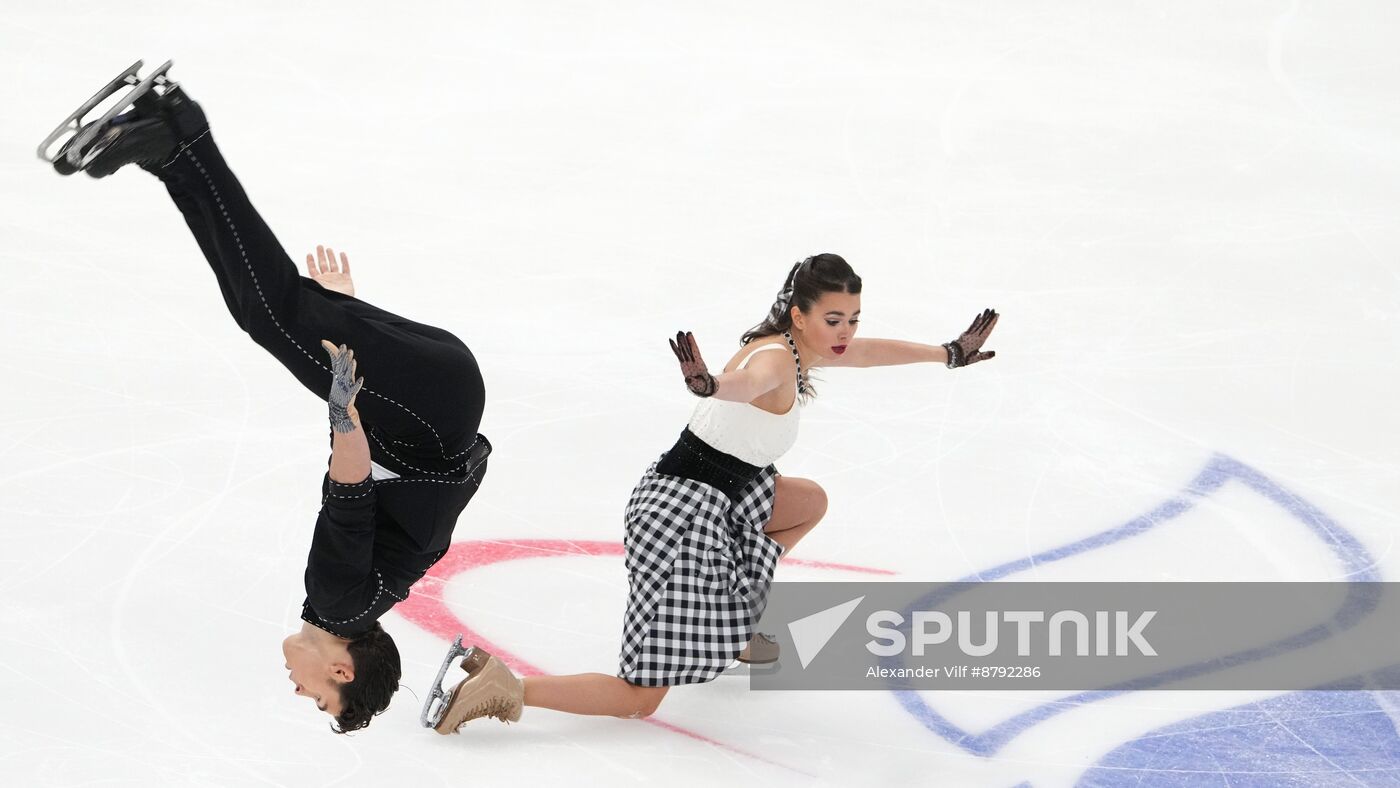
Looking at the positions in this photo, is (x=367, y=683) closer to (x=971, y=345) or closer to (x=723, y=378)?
(x=723, y=378)

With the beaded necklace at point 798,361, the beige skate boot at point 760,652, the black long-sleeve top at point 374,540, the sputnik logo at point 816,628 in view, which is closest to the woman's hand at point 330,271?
the black long-sleeve top at point 374,540

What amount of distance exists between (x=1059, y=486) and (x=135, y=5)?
6.86 meters

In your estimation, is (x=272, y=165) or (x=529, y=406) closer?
(x=529, y=406)

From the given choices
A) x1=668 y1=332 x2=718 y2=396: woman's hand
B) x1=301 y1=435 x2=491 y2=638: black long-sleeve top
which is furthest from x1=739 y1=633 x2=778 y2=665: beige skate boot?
x1=668 y1=332 x2=718 y2=396: woman's hand

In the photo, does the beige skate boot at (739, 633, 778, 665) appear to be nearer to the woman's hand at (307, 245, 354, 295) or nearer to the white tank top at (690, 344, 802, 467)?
the white tank top at (690, 344, 802, 467)

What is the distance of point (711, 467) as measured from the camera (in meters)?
3.99

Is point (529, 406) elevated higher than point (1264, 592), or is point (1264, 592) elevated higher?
point (529, 406)

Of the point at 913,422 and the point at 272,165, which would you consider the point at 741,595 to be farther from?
the point at 272,165

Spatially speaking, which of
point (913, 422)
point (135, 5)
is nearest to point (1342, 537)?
point (913, 422)

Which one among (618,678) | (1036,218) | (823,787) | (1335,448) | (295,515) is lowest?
(823,787)

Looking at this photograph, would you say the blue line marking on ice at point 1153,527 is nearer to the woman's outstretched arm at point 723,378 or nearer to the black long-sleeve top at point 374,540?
the woman's outstretched arm at point 723,378

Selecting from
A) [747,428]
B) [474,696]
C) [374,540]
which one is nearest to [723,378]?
[747,428]

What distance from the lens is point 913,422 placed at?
225 inches

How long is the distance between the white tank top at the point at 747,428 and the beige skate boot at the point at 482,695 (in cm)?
81
